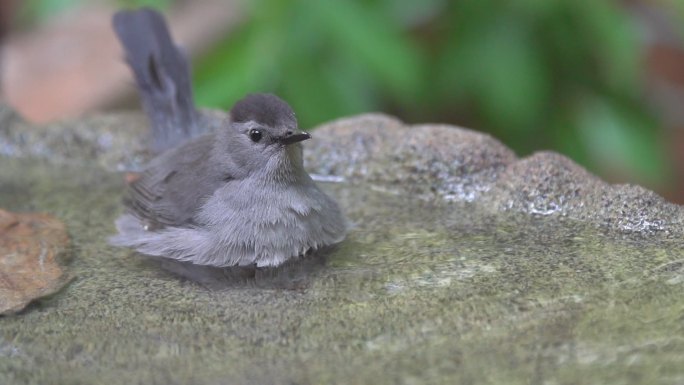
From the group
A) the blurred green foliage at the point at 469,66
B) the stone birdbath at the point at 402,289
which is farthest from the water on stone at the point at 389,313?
the blurred green foliage at the point at 469,66

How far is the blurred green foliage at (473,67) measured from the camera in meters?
4.34

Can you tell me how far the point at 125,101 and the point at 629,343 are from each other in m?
5.70

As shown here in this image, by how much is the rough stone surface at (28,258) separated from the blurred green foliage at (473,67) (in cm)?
119

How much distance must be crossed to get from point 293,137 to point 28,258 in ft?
3.21

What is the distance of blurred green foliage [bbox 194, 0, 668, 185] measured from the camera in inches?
171

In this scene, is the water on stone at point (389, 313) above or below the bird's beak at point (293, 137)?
below

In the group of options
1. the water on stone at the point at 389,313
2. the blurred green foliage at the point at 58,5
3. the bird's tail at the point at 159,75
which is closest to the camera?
the water on stone at the point at 389,313

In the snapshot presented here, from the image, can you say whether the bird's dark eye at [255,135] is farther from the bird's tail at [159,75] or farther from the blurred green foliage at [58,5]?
the blurred green foliage at [58,5]

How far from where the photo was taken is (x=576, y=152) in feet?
16.6

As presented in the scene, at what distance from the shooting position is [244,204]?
3402 millimetres

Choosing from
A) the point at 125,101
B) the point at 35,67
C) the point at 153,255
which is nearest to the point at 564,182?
the point at 153,255

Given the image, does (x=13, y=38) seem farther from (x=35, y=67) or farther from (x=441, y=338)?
(x=441, y=338)

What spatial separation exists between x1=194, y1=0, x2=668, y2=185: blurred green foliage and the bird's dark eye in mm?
895

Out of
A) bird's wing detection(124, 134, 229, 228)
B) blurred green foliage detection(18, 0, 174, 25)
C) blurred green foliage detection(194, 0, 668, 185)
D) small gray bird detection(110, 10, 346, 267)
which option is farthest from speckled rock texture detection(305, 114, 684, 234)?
blurred green foliage detection(18, 0, 174, 25)
